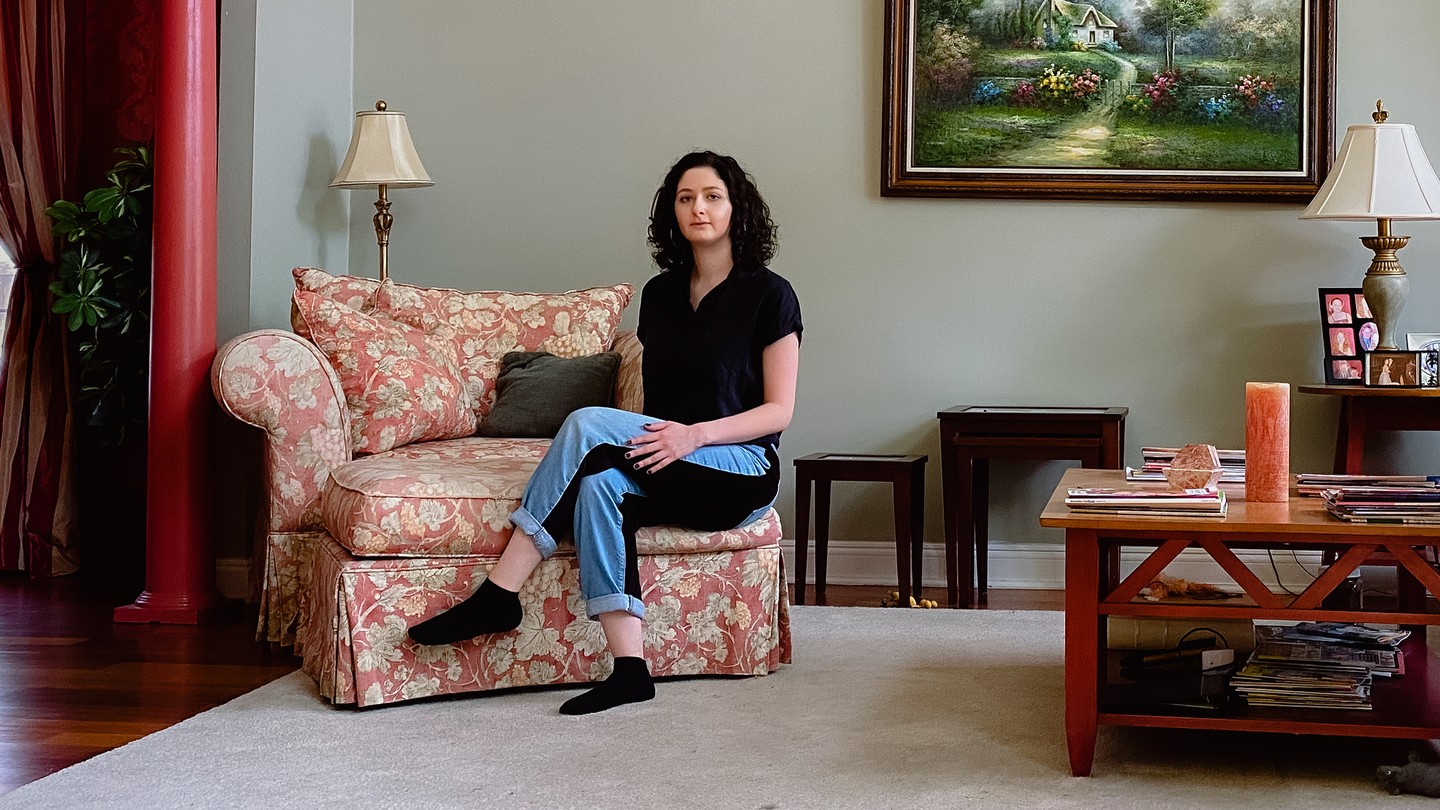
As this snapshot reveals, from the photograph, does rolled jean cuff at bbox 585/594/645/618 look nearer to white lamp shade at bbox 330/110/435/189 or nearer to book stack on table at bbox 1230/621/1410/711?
book stack on table at bbox 1230/621/1410/711

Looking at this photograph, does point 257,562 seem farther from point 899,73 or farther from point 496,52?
point 899,73

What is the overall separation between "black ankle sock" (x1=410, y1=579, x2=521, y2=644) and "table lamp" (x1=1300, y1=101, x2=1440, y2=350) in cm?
249

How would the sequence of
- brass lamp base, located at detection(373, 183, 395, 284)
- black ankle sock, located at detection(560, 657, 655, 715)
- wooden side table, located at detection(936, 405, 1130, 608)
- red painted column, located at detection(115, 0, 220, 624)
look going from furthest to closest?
brass lamp base, located at detection(373, 183, 395, 284) < wooden side table, located at detection(936, 405, 1130, 608) < red painted column, located at detection(115, 0, 220, 624) < black ankle sock, located at detection(560, 657, 655, 715)

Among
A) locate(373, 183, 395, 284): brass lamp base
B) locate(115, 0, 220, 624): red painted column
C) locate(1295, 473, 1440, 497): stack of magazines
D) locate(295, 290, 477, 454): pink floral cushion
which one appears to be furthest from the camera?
locate(373, 183, 395, 284): brass lamp base

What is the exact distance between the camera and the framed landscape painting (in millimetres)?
4289

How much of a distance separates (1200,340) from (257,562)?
2908 mm

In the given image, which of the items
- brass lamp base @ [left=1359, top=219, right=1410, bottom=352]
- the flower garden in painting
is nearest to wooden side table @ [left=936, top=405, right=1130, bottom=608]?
brass lamp base @ [left=1359, top=219, right=1410, bottom=352]

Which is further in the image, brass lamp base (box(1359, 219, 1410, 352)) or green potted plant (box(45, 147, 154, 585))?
green potted plant (box(45, 147, 154, 585))

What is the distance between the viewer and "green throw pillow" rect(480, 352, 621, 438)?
12.5ft

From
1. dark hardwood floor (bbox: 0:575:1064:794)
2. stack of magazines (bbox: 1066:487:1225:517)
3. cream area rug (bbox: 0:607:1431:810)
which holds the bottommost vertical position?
dark hardwood floor (bbox: 0:575:1064:794)

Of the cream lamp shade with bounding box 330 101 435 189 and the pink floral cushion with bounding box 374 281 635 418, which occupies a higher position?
the cream lamp shade with bounding box 330 101 435 189

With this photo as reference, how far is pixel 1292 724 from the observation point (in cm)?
224

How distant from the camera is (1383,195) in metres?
3.82

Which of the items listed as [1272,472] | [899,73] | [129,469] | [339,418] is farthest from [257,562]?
[1272,472]
